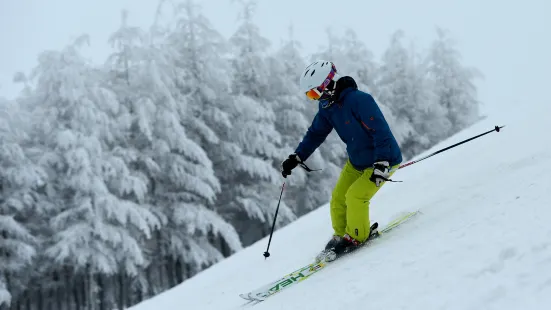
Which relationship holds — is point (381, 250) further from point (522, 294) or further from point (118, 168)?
point (118, 168)

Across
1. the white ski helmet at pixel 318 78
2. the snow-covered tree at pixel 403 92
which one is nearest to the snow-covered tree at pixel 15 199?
the white ski helmet at pixel 318 78

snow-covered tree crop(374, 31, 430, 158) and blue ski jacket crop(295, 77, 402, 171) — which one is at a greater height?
snow-covered tree crop(374, 31, 430, 158)

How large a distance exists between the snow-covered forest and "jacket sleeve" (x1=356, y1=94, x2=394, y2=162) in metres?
12.9

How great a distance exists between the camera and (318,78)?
548 centimetres

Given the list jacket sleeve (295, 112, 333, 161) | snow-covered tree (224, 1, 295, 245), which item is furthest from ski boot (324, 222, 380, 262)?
snow-covered tree (224, 1, 295, 245)

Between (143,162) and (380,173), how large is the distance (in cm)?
1511

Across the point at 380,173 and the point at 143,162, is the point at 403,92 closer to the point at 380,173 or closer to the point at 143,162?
the point at 143,162

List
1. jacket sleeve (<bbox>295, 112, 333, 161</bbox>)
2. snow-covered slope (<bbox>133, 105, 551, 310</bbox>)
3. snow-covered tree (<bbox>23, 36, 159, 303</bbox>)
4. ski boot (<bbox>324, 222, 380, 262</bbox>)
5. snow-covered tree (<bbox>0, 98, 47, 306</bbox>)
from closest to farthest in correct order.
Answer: snow-covered slope (<bbox>133, 105, 551, 310</bbox>) → ski boot (<bbox>324, 222, 380, 262</bbox>) → jacket sleeve (<bbox>295, 112, 333, 161</bbox>) → snow-covered tree (<bbox>0, 98, 47, 306</bbox>) → snow-covered tree (<bbox>23, 36, 159, 303</bbox>)

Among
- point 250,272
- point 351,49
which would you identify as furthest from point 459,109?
point 250,272

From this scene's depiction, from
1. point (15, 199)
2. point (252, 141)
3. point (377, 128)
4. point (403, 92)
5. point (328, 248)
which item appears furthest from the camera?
point (403, 92)

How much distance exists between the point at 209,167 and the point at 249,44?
23.5 feet

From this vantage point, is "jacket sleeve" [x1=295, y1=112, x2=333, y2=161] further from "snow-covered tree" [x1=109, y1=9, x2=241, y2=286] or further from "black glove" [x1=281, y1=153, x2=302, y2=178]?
"snow-covered tree" [x1=109, y1=9, x2=241, y2=286]

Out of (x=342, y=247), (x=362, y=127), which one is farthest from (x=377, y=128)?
(x=342, y=247)

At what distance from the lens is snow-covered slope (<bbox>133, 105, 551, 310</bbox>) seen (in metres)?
3.28
